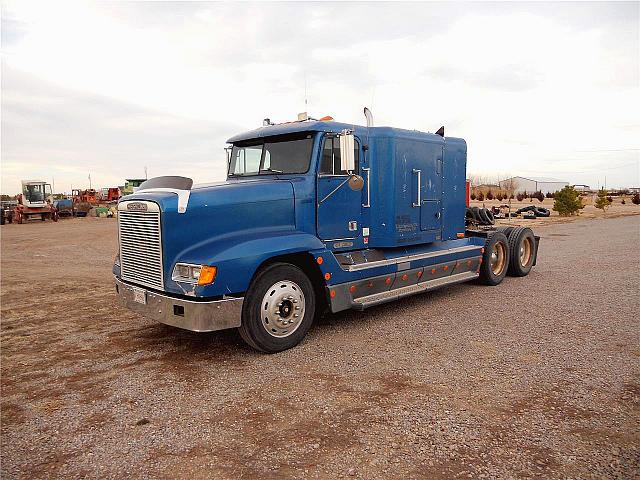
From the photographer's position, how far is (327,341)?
18.8 ft

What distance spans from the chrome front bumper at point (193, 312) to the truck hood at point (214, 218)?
0.17 meters

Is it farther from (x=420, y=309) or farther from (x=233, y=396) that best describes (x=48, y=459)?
(x=420, y=309)

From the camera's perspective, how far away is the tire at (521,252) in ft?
31.6

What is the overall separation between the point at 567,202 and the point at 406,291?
27.4m

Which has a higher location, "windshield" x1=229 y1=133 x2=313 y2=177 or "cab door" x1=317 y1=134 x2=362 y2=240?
"windshield" x1=229 y1=133 x2=313 y2=177

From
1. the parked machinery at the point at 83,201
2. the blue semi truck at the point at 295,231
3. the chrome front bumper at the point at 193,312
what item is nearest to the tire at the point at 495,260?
the blue semi truck at the point at 295,231

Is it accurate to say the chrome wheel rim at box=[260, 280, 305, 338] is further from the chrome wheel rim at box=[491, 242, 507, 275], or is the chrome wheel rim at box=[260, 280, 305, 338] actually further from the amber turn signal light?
the chrome wheel rim at box=[491, 242, 507, 275]

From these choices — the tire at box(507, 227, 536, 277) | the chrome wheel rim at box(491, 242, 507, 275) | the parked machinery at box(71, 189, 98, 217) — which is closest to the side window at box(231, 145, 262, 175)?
the chrome wheel rim at box(491, 242, 507, 275)

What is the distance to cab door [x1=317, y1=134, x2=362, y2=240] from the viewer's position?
6152mm

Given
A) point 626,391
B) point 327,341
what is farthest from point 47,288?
point 626,391

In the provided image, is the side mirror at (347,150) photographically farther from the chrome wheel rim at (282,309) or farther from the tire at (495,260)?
the tire at (495,260)

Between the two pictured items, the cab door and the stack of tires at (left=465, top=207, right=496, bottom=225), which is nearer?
the cab door

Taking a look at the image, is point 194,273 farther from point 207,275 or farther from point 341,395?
point 341,395

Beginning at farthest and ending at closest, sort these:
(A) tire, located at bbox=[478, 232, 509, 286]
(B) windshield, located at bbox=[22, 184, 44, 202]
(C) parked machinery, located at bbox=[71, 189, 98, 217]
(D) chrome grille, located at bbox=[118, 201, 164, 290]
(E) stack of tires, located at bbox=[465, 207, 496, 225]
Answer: (C) parked machinery, located at bbox=[71, 189, 98, 217]
(B) windshield, located at bbox=[22, 184, 44, 202]
(E) stack of tires, located at bbox=[465, 207, 496, 225]
(A) tire, located at bbox=[478, 232, 509, 286]
(D) chrome grille, located at bbox=[118, 201, 164, 290]
